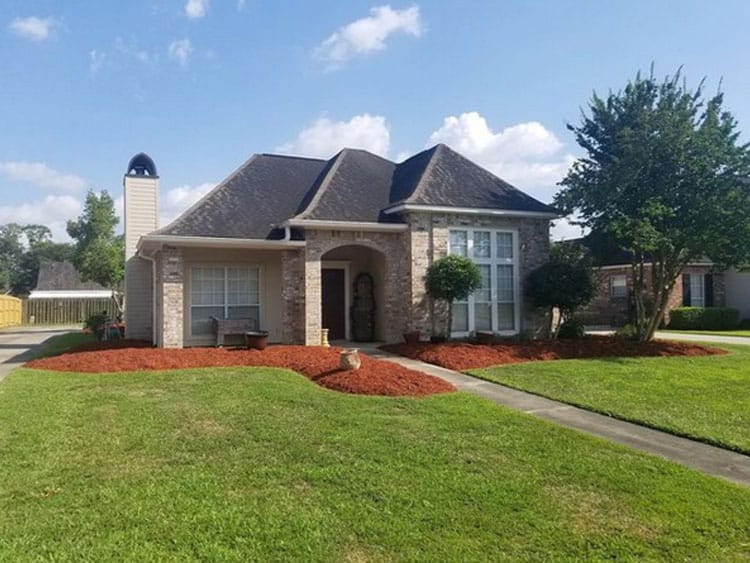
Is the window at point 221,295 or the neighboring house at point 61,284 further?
the neighboring house at point 61,284

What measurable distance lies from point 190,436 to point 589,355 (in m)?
10.4

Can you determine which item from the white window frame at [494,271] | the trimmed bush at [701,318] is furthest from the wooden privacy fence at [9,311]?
the trimmed bush at [701,318]

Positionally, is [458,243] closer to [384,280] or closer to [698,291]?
[384,280]

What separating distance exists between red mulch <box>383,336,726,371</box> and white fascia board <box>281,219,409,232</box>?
10.5 ft

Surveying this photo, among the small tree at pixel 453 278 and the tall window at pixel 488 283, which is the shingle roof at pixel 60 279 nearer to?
the tall window at pixel 488 283

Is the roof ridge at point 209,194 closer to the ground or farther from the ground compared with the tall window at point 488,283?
farther from the ground

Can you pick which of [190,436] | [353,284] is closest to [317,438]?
[190,436]

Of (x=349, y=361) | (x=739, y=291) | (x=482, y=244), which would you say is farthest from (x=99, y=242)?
(x=739, y=291)

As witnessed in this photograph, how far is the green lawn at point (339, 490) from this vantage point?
3760mm

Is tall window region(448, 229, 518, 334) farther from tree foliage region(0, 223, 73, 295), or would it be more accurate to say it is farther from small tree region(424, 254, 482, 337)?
tree foliage region(0, 223, 73, 295)

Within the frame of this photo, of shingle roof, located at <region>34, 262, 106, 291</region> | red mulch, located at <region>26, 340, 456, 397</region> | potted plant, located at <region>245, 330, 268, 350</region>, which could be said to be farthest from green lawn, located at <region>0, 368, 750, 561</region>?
shingle roof, located at <region>34, 262, 106, 291</region>

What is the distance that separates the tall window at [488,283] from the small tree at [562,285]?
0.68 meters

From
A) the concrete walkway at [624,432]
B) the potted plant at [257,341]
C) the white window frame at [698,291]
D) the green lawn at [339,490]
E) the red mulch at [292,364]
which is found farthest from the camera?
the white window frame at [698,291]

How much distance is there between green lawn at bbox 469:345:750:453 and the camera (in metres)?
7.17
